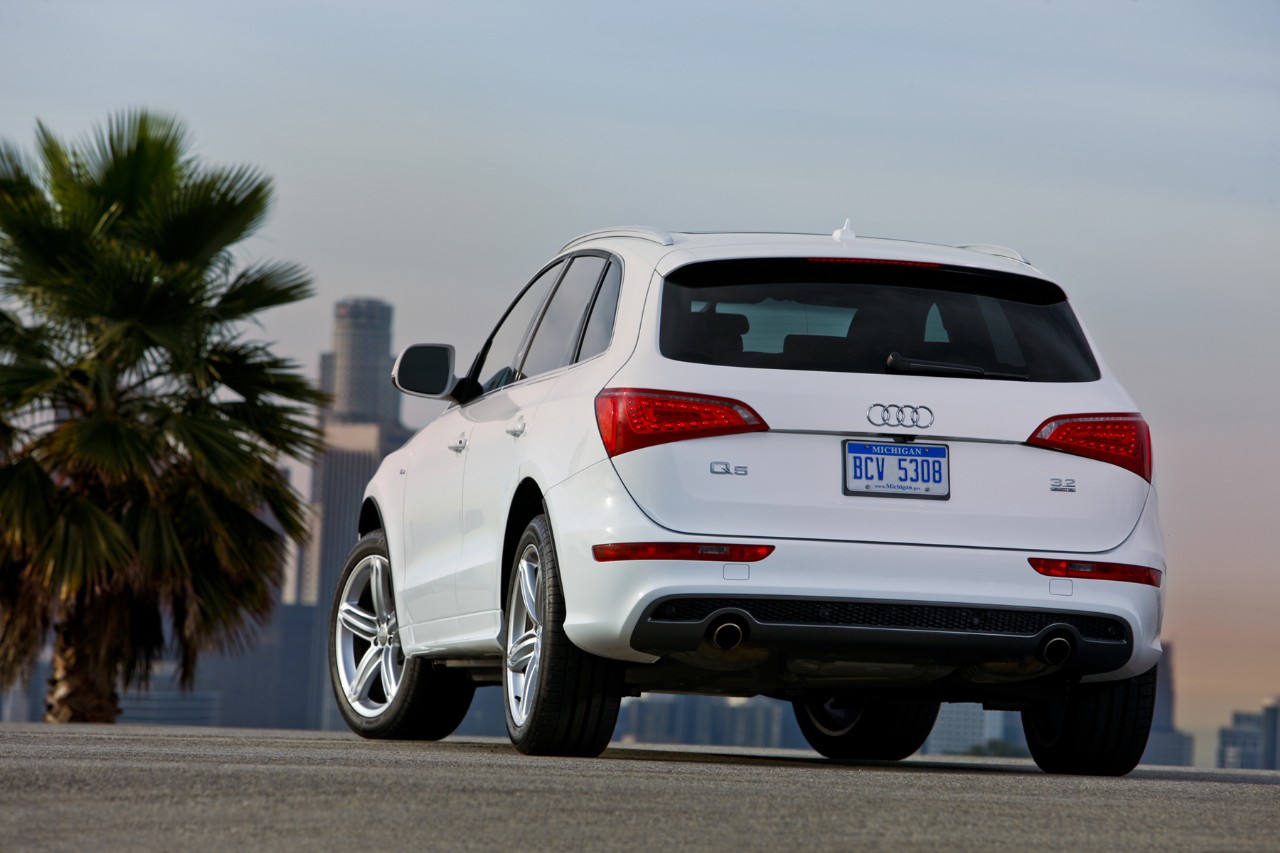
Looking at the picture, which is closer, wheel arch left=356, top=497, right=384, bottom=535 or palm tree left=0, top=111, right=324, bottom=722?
wheel arch left=356, top=497, right=384, bottom=535

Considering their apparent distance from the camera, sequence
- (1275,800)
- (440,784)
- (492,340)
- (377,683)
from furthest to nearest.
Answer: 1. (377,683)
2. (492,340)
3. (1275,800)
4. (440,784)

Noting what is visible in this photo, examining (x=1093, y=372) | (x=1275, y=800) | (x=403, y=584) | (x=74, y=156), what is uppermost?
(x=74, y=156)

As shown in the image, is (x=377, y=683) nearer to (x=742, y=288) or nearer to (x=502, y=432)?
(x=502, y=432)

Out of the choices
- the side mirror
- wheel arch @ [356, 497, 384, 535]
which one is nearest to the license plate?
the side mirror

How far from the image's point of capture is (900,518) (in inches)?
246

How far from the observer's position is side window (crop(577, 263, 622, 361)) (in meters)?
6.69

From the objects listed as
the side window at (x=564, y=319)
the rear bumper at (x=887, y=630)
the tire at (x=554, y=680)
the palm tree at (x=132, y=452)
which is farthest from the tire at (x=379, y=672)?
the palm tree at (x=132, y=452)

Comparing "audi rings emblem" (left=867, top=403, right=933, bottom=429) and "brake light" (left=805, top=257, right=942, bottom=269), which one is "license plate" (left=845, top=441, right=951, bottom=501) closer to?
"audi rings emblem" (left=867, top=403, right=933, bottom=429)

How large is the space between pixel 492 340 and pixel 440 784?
3.41m

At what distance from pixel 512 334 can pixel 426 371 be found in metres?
0.39

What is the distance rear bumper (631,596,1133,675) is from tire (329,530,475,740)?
2600 millimetres

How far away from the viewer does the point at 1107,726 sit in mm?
7051

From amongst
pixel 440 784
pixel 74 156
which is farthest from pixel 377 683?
pixel 74 156

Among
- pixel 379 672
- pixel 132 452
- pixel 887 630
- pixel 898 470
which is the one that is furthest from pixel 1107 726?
pixel 132 452
